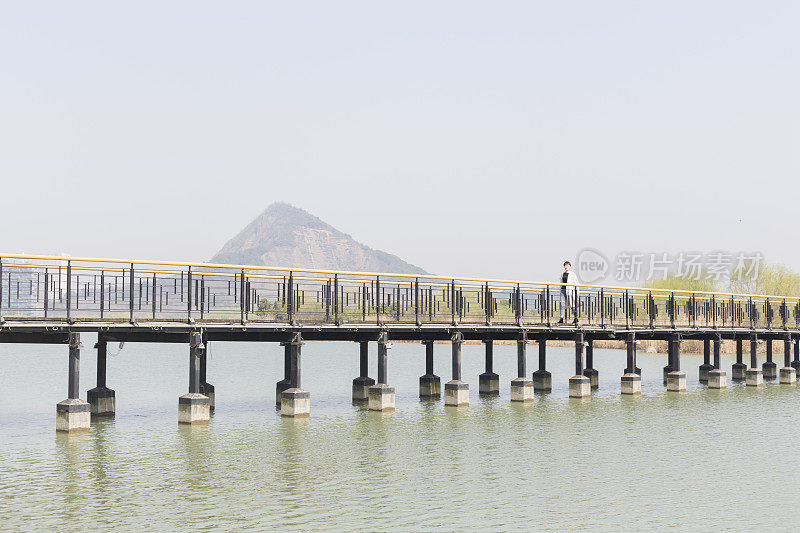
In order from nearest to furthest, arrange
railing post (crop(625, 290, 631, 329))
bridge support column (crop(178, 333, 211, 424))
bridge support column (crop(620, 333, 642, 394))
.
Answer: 1. bridge support column (crop(178, 333, 211, 424))
2. bridge support column (crop(620, 333, 642, 394))
3. railing post (crop(625, 290, 631, 329))

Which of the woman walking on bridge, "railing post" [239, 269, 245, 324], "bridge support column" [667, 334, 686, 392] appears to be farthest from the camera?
"bridge support column" [667, 334, 686, 392]

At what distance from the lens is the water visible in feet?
57.6

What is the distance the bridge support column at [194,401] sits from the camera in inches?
1141

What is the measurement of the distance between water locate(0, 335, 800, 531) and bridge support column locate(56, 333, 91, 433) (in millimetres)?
612

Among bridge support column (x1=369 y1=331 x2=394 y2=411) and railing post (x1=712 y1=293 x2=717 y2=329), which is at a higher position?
railing post (x1=712 y1=293 x2=717 y2=329)

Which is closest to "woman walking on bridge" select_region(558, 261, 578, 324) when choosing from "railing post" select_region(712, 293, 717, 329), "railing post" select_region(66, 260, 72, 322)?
"railing post" select_region(712, 293, 717, 329)

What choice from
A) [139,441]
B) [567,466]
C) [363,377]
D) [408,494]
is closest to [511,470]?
[567,466]

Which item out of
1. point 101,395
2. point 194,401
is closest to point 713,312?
point 194,401

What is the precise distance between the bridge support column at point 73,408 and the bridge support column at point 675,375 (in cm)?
2849

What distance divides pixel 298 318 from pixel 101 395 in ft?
23.5

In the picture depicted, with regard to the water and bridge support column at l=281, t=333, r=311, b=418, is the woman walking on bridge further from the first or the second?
bridge support column at l=281, t=333, r=311, b=418

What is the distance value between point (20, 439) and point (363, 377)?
1523 centimetres

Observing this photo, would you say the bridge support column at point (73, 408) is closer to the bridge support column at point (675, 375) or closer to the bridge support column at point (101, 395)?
the bridge support column at point (101, 395)

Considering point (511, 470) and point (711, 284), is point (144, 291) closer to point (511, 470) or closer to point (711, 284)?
point (511, 470)
